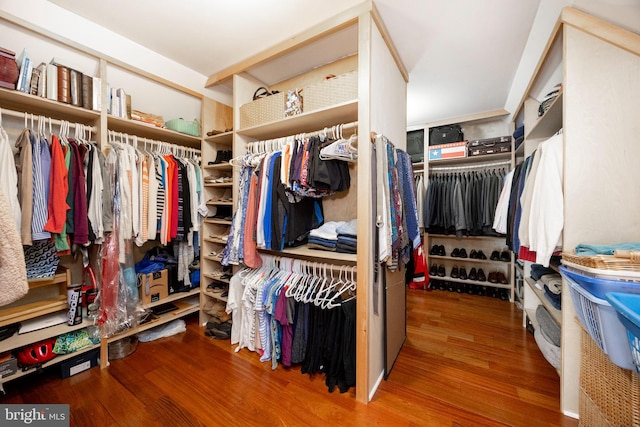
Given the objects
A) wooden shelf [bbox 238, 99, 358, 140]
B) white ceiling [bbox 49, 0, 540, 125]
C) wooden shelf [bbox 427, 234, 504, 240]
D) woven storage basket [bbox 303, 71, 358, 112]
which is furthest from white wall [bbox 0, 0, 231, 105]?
wooden shelf [bbox 427, 234, 504, 240]

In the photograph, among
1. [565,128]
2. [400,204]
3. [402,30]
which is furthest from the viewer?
[402,30]

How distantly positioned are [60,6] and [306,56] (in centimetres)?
181

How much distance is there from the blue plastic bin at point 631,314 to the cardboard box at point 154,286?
279cm

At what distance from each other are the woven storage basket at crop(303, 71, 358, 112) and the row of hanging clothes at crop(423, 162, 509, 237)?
95.3 inches

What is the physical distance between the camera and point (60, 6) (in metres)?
1.73

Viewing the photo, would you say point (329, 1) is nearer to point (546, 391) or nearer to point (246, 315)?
point (246, 315)

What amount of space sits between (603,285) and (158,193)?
276cm

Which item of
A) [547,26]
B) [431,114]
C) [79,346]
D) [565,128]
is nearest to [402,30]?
[547,26]

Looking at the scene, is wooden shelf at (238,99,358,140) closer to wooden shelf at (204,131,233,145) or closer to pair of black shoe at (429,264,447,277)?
wooden shelf at (204,131,233,145)

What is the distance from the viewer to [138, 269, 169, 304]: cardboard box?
205 centimetres

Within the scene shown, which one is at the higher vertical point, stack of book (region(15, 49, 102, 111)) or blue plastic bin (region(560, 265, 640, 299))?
stack of book (region(15, 49, 102, 111))

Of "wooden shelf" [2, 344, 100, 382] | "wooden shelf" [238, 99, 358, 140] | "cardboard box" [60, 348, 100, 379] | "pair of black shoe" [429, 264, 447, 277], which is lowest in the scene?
"cardboard box" [60, 348, 100, 379]

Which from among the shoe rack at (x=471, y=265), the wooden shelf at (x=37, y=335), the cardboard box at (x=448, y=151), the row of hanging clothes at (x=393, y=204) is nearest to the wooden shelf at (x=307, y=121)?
the row of hanging clothes at (x=393, y=204)

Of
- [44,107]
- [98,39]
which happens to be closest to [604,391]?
[44,107]
